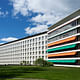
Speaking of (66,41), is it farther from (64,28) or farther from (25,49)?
(25,49)

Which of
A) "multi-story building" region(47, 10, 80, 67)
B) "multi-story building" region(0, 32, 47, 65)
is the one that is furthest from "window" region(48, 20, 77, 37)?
"multi-story building" region(0, 32, 47, 65)

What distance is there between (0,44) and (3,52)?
10.2m

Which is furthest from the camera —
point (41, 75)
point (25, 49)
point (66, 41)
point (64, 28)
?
point (25, 49)

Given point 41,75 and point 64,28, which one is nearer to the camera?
point 41,75

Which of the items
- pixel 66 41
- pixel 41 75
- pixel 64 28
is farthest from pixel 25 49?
pixel 41 75

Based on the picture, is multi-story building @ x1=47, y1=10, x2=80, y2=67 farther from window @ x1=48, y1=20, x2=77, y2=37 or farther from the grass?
the grass

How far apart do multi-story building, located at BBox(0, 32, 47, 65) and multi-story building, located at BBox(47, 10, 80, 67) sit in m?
15.0

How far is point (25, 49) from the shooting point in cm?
11219

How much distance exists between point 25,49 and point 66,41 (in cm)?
5347

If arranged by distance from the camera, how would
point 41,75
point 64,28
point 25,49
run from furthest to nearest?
point 25,49
point 64,28
point 41,75

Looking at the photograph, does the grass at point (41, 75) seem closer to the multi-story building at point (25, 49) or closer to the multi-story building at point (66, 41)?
the multi-story building at point (66, 41)

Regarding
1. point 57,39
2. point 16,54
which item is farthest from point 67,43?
point 16,54

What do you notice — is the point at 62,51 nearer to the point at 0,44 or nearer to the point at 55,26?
the point at 55,26

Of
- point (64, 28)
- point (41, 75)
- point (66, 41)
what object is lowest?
point (41, 75)
